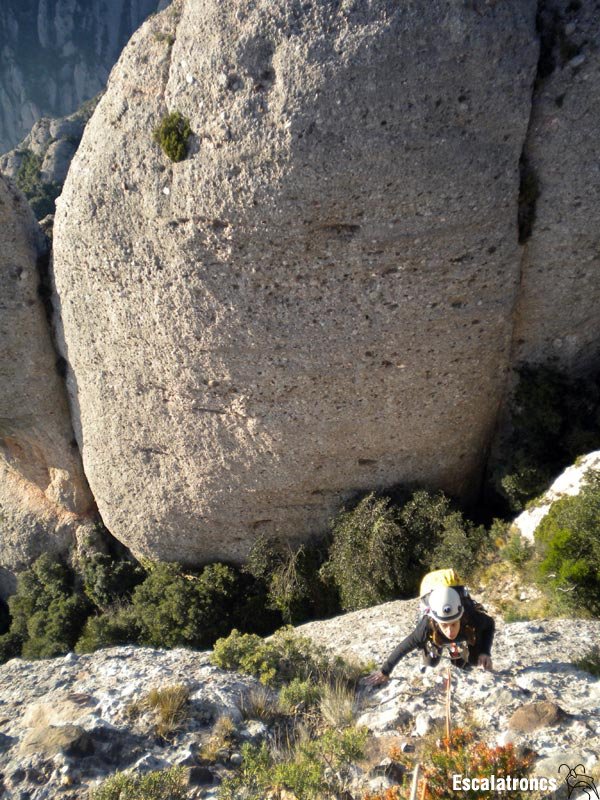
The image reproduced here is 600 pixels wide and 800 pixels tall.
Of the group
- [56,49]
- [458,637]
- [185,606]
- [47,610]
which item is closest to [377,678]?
[458,637]

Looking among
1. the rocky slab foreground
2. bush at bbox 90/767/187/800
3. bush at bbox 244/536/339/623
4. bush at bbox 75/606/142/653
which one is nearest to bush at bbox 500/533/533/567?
the rocky slab foreground

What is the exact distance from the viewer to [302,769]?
4418mm

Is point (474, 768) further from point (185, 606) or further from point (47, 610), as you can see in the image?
point (47, 610)

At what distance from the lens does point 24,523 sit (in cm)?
1413

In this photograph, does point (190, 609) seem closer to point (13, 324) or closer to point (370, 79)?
point (13, 324)

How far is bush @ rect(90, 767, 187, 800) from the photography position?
441 centimetres

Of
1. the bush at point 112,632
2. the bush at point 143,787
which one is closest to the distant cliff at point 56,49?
the bush at point 112,632

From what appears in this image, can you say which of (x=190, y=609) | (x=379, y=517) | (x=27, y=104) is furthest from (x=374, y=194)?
(x=27, y=104)

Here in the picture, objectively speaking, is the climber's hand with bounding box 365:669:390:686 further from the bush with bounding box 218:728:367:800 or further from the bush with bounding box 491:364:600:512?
the bush with bounding box 491:364:600:512

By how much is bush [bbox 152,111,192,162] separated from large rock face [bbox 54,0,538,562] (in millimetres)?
188

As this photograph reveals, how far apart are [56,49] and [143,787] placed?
7228 cm

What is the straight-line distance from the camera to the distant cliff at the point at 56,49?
182 feet

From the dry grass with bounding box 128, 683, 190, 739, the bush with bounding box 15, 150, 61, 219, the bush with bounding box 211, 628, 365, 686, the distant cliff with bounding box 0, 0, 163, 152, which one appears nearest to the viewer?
the dry grass with bounding box 128, 683, 190, 739

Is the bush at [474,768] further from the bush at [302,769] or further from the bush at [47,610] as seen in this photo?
the bush at [47,610]
